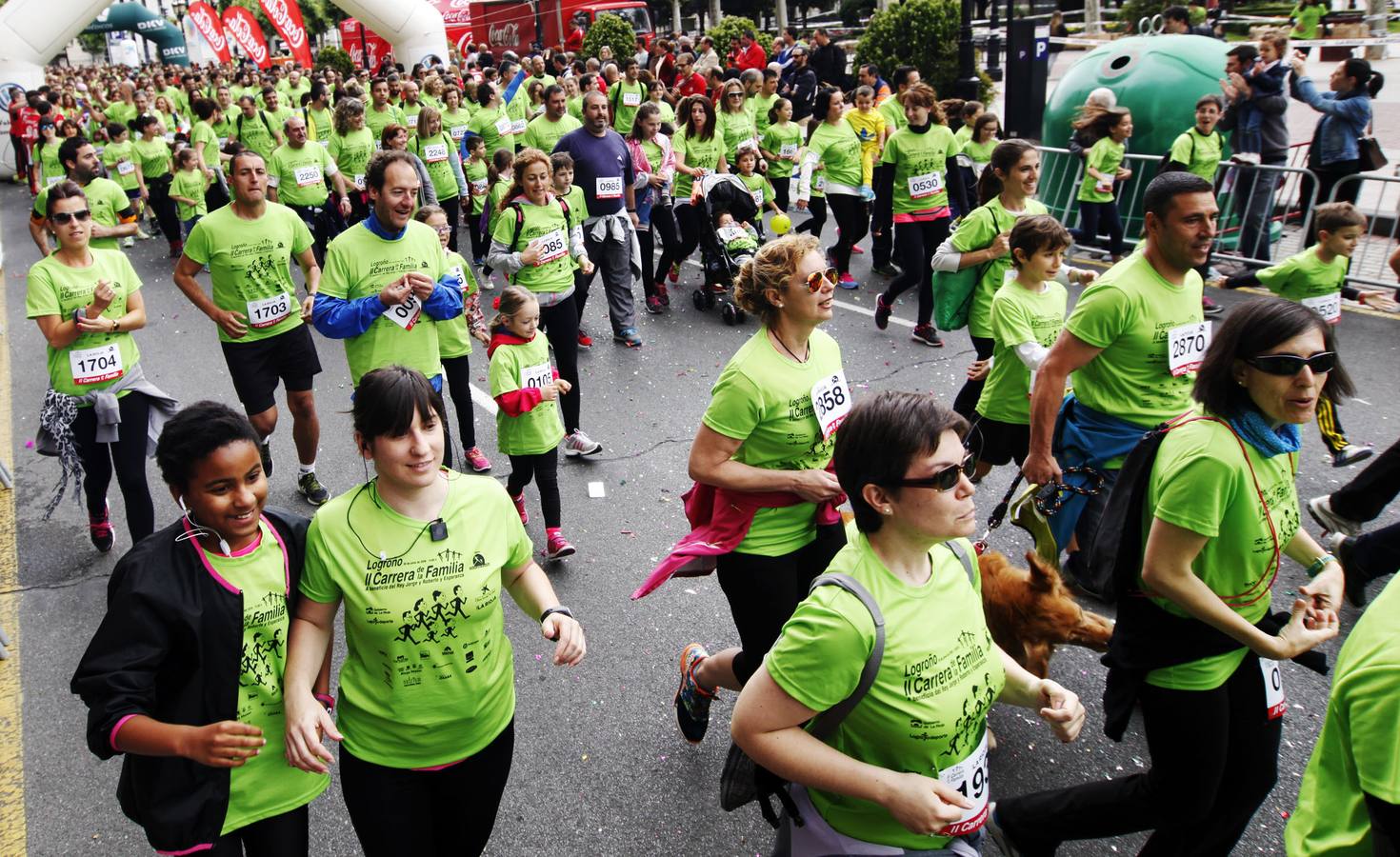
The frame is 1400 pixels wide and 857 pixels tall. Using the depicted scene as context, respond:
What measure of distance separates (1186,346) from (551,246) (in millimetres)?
4134

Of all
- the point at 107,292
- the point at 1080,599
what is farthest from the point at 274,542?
the point at 1080,599

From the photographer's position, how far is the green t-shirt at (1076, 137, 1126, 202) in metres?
9.95

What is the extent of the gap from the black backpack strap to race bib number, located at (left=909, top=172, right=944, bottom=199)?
23.0ft

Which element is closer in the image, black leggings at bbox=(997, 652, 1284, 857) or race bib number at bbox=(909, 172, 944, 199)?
black leggings at bbox=(997, 652, 1284, 857)

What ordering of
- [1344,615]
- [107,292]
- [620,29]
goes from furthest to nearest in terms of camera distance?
[620,29] < [107,292] < [1344,615]

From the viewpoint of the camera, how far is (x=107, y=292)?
507 cm

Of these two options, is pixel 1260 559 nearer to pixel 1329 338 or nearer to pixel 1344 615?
pixel 1329 338

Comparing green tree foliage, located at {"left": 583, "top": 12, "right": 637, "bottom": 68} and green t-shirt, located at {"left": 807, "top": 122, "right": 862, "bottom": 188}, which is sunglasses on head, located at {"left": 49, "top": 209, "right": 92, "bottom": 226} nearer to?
green t-shirt, located at {"left": 807, "top": 122, "right": 862, "bottom": 188}

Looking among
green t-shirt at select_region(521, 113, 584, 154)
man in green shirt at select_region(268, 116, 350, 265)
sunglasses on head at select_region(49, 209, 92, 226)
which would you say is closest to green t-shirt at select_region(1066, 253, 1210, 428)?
sunglasses on head at select_region(49, 209, 92, 226)

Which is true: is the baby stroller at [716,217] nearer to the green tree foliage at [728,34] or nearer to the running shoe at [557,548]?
the running shoe at [557,548]

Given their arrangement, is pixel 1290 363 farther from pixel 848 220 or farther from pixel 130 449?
pixel 848 220

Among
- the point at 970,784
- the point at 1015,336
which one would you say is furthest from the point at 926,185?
the point at 970,784

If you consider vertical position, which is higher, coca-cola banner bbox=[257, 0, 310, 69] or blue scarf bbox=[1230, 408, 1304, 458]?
coca-cola banner bbox=[257, 0, 310, 69]

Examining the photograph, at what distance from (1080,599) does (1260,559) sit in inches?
85.9
